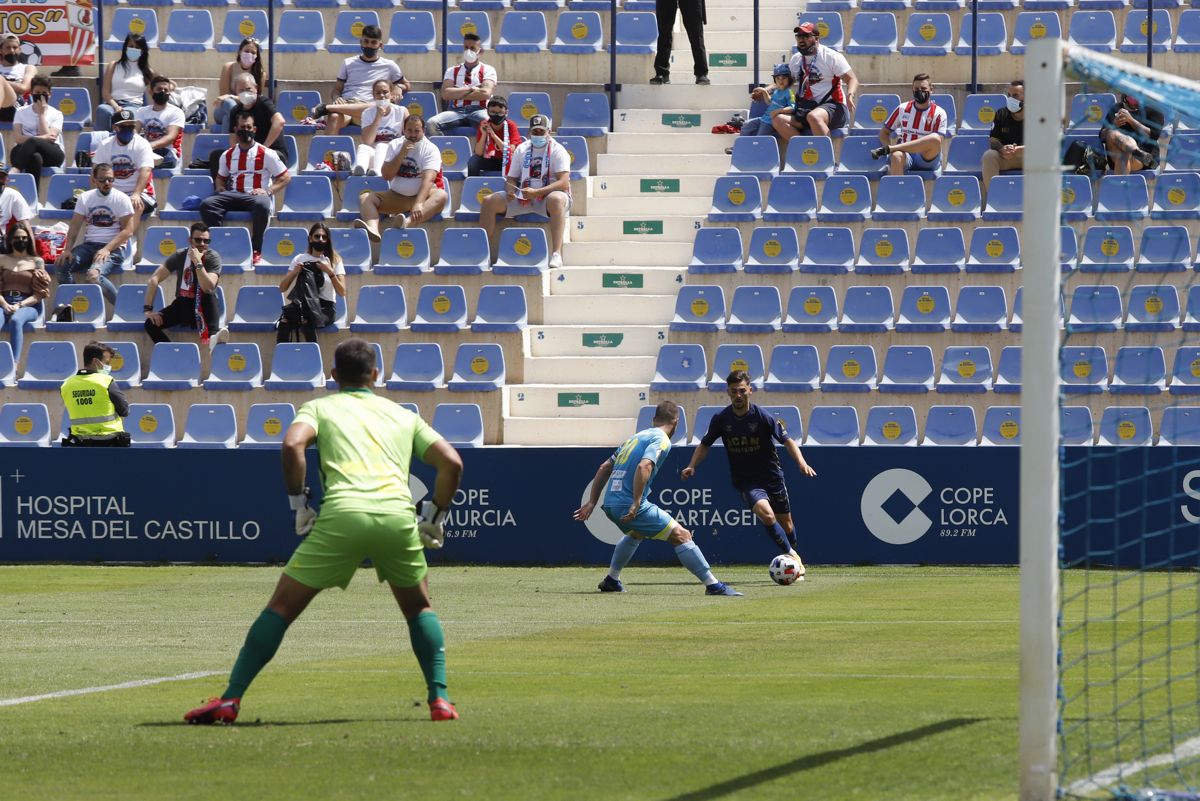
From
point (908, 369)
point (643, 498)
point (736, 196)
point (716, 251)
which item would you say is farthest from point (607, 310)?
point (643, 498)

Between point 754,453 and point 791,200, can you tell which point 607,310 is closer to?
point 791,200

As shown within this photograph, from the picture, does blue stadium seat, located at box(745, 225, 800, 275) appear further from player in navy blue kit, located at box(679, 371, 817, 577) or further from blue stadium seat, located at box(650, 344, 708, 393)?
player in navy blue kit, located at box(679, 371, 817, 577)

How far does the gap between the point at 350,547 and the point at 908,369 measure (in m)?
14.5

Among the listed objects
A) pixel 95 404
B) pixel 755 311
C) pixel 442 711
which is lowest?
pixel 442 711

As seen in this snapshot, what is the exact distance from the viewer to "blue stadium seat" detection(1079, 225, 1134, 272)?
22438mm

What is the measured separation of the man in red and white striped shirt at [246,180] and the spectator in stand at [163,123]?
136cm

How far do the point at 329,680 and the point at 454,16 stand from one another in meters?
19.1

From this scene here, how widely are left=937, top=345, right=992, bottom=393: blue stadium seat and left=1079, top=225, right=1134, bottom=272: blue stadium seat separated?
5.50 feet

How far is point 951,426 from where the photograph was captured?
21.6m

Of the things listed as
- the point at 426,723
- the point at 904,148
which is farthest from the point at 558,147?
the point at 426,723

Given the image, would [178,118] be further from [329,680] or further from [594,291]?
[329,680]

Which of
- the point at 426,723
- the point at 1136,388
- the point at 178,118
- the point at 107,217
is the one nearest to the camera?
the point at 426,723

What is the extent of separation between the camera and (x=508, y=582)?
18.5 m

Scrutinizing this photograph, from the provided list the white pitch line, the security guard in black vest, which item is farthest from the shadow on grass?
the security guard in black vest
